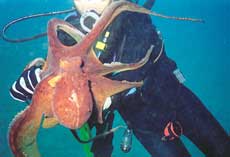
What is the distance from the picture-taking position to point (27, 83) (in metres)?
2.30

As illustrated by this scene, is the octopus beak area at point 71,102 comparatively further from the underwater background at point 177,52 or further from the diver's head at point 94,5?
the underwater background at point 177,52

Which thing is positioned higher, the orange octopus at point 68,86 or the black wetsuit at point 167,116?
the orange octopus at point 68,86

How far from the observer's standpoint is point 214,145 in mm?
3963

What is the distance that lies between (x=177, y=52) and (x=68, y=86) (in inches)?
1406

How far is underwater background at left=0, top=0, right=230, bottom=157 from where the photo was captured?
18141 millimetres

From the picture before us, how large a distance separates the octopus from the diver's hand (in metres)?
0.37

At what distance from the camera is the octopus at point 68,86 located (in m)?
1.72

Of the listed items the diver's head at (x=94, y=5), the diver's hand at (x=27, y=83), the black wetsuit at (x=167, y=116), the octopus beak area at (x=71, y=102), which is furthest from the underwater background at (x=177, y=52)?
the octopus beak area at (x=71, y=102)

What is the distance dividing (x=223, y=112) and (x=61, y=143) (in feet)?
43.9

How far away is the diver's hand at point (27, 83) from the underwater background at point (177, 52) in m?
13.0

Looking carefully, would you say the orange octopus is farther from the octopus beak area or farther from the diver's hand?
the diver's hand

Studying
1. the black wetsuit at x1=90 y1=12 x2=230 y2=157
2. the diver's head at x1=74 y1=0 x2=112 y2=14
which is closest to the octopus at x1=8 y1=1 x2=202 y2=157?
the diver's head at x1=74 y1=0 x2=112 y2=14

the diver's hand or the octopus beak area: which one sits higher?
the diver's hand

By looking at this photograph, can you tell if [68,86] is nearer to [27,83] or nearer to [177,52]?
[27,83]
